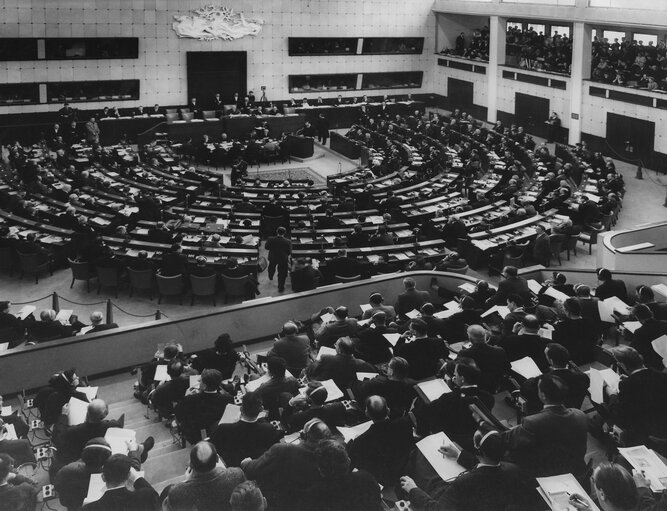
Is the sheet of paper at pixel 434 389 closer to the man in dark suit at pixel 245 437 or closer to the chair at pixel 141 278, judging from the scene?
the man in dark suit at pixel 245 437

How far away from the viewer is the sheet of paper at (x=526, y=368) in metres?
7.41

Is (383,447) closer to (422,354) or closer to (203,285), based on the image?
(422,354)

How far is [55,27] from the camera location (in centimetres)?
2788

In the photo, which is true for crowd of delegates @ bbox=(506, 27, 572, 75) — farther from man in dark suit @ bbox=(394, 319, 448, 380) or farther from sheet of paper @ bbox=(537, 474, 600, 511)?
sheet of paper @ bbox=(537, 474, 600, 511)

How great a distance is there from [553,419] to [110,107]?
27640mm

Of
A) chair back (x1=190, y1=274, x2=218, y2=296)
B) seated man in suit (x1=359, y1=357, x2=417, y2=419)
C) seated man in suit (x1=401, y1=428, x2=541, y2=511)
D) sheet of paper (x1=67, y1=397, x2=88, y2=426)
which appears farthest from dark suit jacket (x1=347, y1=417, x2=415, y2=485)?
chair back (x1=190, y1=274, x2=218, y2=296)

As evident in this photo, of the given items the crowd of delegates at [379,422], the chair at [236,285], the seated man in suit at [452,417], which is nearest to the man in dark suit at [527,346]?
the crowd of delegates at [379,422]

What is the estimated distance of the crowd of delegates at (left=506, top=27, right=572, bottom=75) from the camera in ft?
95.3

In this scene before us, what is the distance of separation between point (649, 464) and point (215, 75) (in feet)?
95.5

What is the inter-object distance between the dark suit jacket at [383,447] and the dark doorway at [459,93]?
3012 cm

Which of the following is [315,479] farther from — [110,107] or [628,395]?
[110,107]

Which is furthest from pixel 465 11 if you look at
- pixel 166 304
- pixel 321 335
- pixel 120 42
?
pixel 321 335

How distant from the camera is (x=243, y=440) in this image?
6.02m

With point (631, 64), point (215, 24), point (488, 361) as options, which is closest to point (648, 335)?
point (488, 361)
